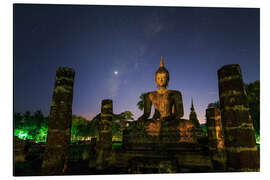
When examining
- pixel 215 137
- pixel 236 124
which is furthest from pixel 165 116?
pixel 215 137

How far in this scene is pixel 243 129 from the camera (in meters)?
3.52

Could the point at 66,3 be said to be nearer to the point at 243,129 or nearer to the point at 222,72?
the point at 222,72

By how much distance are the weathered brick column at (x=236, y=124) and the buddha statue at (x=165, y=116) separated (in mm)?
1468

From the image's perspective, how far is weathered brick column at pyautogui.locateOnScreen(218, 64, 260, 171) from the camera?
11.2 ft

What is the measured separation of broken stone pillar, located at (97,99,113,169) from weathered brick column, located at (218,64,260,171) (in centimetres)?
455

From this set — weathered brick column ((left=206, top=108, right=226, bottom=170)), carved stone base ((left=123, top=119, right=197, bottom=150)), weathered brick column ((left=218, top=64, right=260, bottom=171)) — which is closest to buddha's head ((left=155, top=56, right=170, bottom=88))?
carved stone base ((left=123, top=119, right=197, bottom=150))

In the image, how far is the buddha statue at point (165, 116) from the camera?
16.6ft

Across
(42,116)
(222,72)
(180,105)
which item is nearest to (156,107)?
(180,105)

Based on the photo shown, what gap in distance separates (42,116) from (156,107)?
33.5m

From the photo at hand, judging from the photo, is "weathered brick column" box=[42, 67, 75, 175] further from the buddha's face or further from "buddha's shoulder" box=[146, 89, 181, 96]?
the buddha's face

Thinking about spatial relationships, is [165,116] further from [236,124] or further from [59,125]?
[59,125]

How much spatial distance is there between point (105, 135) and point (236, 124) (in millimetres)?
5290

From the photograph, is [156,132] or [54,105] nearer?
[54,105]

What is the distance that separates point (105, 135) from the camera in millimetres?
7184
